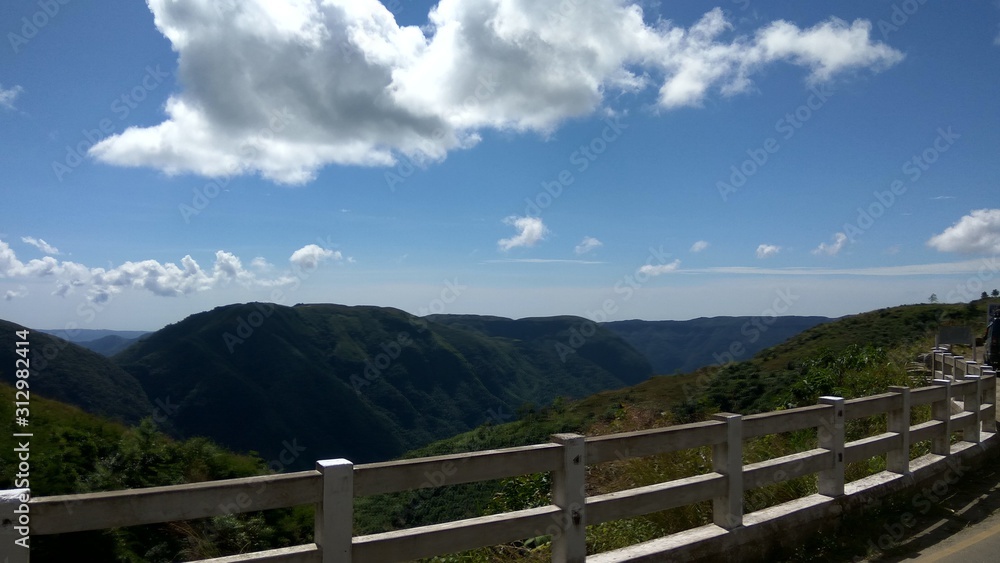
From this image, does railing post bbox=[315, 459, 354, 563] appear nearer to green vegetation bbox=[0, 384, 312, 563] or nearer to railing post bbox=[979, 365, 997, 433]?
green vegetation bbox=[0, 384, 312, 563]

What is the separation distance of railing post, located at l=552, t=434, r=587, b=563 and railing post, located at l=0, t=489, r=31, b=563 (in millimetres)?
2946

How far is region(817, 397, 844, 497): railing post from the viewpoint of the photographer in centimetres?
651

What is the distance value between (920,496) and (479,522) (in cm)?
609

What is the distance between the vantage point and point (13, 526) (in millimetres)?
2865

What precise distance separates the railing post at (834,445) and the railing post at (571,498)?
3.24 m

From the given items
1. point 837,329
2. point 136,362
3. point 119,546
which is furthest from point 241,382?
point 119,546

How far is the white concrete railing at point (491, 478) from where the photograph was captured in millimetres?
3160

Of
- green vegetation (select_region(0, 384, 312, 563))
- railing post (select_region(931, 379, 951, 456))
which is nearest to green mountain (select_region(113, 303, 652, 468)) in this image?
green vegetation (select_region(0, 384, 312, 563))

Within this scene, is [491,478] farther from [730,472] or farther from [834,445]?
[834,445]

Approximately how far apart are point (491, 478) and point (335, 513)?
1042 millimetres

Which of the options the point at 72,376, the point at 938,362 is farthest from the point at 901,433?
the point at 72,376

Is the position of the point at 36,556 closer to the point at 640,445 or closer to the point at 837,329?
the point at 640,445

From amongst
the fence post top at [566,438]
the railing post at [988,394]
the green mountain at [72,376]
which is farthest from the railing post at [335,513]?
the green mountain at [72,376]

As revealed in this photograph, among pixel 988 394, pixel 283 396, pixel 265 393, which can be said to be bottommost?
pixel 283 396
